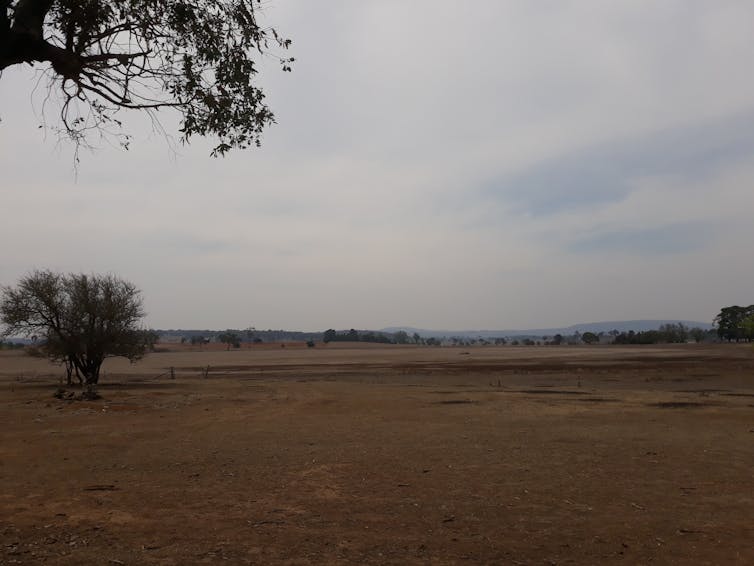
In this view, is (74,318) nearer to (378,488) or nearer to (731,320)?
(378,488)

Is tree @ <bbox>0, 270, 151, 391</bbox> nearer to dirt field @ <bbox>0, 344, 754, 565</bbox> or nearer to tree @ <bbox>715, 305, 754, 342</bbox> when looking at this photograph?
dirt field @ <bbox>0, 344, 754, 565</bbox>

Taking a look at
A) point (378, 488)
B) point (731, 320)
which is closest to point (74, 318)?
point (378, 488)

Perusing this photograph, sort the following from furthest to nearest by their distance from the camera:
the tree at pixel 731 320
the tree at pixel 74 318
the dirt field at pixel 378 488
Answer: the tree at pixel 731 320 < the tree at pixel 74 318 < the dirt field at pixel 378 488

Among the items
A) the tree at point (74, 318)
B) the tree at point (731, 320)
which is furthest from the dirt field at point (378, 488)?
the tree at point (731, 320)

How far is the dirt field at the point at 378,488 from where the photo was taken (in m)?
7.00

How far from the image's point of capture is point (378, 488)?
10.1m

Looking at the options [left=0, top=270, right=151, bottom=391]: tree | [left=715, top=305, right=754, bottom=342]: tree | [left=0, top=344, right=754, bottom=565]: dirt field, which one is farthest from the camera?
[left=715, top=305, right=754, bottom=342]: tree

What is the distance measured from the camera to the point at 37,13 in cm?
594

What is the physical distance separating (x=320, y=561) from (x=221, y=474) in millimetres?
5274

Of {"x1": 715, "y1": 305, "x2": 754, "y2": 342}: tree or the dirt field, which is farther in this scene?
{"x1": 715, "y1": 305, "x2": 754, "y2": 342}: tree

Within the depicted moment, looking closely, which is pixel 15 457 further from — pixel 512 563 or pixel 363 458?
pixel 512 563

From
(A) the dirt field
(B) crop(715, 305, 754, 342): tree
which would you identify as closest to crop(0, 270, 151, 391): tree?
(A) the dirt field

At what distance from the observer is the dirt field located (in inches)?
276

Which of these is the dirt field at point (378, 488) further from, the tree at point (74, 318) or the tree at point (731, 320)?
the tree at point (731, 320)
